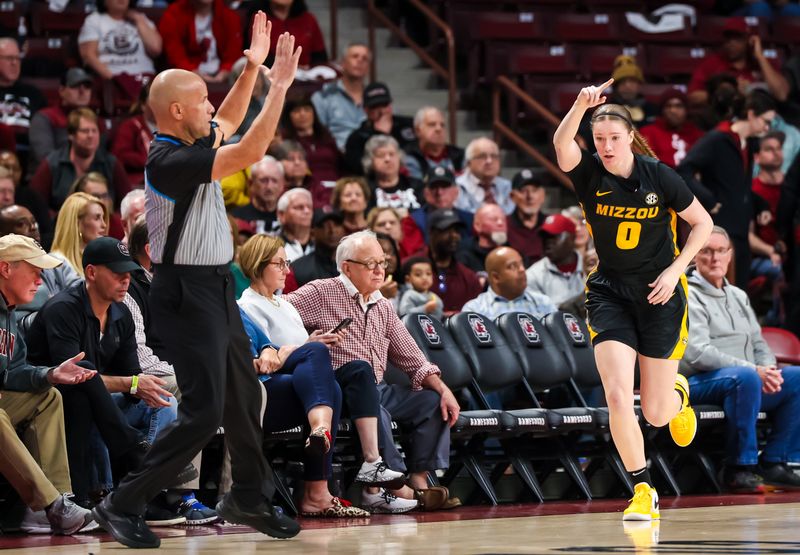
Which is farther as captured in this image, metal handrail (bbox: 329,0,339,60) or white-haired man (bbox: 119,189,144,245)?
metal handrail (bbox: 329,0,339,60)

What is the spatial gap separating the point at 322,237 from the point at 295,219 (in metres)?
0.35

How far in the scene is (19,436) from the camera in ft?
20.3

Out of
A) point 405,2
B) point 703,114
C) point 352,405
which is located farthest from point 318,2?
point 352,405

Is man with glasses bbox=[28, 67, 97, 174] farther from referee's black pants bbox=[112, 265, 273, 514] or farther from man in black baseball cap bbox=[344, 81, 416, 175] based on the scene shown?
referee's black pants bbox=[112, 265, 273, 514]

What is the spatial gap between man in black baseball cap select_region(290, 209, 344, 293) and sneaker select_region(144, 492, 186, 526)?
226 centimetres

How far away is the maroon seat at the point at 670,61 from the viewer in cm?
1362

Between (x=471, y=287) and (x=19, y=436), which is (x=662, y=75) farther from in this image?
(x=19, y=436)

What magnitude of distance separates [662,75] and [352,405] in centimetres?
Result: 778

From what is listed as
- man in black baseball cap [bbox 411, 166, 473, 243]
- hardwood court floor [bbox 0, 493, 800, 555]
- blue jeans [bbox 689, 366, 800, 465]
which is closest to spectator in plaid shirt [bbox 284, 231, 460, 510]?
hardwood court floor [bbox 0, 493, 800, 555]

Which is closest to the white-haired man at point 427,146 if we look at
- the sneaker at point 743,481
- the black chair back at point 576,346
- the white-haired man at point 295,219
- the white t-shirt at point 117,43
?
the white-haired man at point 295,219

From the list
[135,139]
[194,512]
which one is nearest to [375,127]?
[135,139]

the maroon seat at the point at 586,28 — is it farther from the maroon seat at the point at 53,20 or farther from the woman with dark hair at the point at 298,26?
the maroon seat at the point at 53,20

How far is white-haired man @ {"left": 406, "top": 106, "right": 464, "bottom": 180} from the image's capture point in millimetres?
11094

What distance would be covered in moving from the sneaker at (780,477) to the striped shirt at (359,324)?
2.21 m
